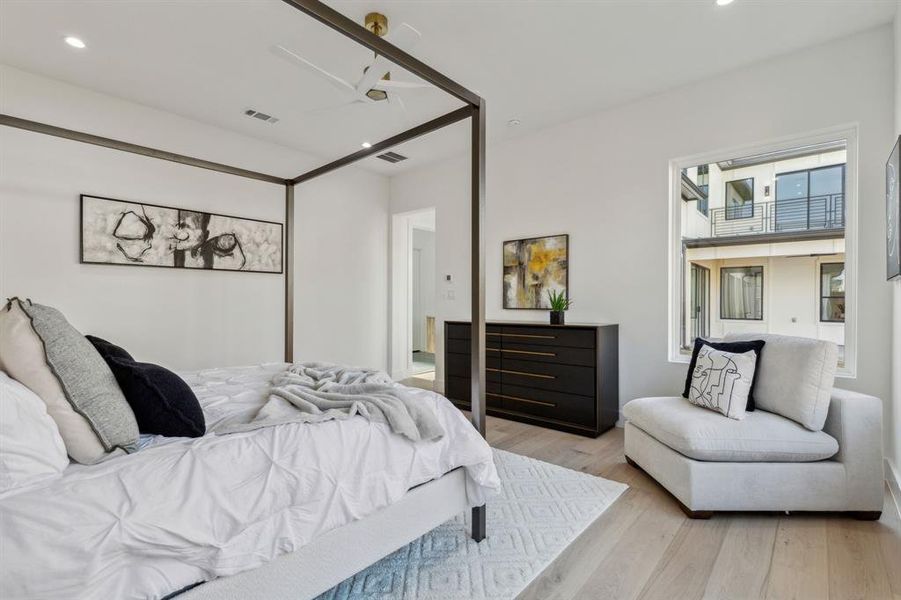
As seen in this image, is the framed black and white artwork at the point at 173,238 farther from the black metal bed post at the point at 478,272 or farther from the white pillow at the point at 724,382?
the white pillow at the point at 724,382

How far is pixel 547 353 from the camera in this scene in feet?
12.0

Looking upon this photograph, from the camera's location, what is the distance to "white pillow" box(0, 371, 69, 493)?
102cm

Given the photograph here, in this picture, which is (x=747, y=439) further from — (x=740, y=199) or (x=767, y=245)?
(x=740, y=199)

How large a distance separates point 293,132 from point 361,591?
393 centimetres

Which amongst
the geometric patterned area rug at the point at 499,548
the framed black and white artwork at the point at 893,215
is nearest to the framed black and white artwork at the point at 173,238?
the geometric patterned area rug at the point at 499,548

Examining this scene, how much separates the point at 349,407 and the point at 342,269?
3606 mm

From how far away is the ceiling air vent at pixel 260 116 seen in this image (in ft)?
12.2

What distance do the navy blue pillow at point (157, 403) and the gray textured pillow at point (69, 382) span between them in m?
0.07

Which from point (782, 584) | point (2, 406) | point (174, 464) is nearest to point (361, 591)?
point (174, 464)

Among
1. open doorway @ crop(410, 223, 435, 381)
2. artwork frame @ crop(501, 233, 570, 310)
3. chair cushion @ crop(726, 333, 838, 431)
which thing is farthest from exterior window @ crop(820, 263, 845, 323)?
open doorway @ crop(410, 223, 435, 381)

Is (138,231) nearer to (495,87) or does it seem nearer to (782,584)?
(495,87)

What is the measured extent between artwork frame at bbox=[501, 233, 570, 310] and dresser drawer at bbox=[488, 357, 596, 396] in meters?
0.70

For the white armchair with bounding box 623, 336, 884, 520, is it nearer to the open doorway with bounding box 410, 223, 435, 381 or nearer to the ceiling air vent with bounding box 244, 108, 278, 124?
the ceiling air vent with bounding box 244, 108, 278, 124

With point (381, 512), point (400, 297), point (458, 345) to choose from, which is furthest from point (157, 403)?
point (400, 297)
